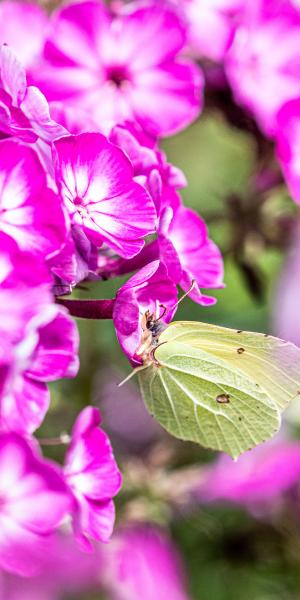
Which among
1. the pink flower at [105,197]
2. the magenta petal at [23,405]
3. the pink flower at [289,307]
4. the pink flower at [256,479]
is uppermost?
the pink flower at [105,197]

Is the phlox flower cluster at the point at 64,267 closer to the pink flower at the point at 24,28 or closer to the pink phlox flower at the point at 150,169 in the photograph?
the pink phlox flower at the point at 150,169

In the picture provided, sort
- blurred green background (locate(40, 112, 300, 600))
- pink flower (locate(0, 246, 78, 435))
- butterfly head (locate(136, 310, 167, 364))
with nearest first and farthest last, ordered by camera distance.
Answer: pink flower (locate(0, 246, 78, 435)) < butterfly head (locate(136, 310, 167, 364)) < blurred green background (locate(40, 112, 300, 600))

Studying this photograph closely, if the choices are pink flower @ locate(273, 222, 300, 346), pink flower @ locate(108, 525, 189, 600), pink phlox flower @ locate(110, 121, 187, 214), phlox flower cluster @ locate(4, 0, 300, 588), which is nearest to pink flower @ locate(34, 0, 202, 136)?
phlox flower cluster @ locate(4, 0, 300, 588)

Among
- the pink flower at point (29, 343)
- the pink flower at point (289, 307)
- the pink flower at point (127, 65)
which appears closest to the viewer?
the pink flower at point (29, 343)

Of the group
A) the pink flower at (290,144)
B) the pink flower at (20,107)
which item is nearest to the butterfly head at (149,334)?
the pink flower at (20,107)

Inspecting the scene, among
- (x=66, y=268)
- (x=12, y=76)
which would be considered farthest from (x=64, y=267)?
(x=12, y=76)

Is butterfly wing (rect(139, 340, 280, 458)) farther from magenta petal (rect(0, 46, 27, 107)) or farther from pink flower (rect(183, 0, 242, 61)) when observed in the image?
pink flower (rect(183, 0, 242, 61))

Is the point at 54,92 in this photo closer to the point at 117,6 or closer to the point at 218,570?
the point at 117,6
